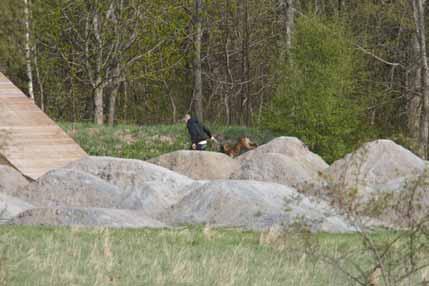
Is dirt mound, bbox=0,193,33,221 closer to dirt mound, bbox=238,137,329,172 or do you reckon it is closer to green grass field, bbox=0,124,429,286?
green grass field, bbox=0,124,429,286

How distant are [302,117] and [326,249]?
22204 millimetres

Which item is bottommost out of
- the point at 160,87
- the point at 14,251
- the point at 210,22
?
the point at 160,87

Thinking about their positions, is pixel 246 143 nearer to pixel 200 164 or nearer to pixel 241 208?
pixel 200 164

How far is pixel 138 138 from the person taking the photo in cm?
3938

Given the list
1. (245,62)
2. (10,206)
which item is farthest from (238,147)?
(10,206)

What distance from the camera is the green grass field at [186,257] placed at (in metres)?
11.0

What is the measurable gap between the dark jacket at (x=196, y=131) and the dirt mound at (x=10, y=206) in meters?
11.5

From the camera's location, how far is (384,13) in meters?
42.2

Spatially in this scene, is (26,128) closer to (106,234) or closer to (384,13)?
(106,234)

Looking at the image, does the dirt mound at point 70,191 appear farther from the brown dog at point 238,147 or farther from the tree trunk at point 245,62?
the tree trunk at point 245,62

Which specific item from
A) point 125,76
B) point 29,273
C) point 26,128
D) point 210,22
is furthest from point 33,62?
point 29,273

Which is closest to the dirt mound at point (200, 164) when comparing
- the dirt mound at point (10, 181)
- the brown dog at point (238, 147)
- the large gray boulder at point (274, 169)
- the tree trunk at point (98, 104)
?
the large gray boulder at point (274, 169)

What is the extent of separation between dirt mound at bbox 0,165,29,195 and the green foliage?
14200 millimetres

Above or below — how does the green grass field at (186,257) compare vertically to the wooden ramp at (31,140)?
above
